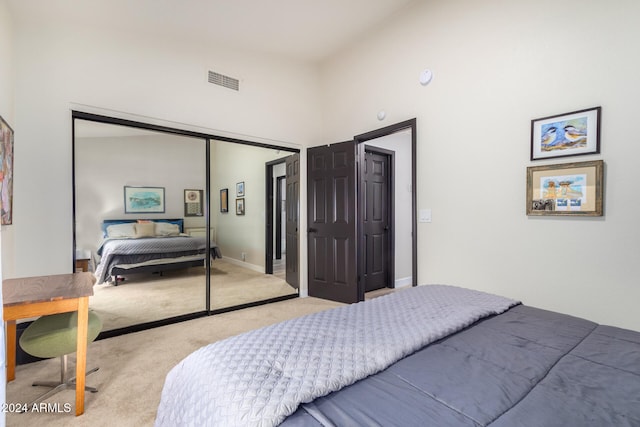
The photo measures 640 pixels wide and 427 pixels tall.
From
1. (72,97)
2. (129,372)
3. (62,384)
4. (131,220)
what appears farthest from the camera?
(131,220)

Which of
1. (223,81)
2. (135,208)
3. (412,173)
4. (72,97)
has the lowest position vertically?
(135,208)

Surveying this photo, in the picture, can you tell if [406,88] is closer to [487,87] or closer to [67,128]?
[487,87]

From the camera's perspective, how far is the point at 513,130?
229 cm

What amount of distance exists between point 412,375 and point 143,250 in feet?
10.7

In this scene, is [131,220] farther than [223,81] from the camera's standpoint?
No

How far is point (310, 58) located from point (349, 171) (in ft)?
5.46

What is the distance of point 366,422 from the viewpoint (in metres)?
0.68

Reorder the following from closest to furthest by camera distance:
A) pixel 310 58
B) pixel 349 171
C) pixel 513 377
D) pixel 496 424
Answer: pixel 496 424 < pixel 513 377 < pixel 349 171 < pixel 310 58

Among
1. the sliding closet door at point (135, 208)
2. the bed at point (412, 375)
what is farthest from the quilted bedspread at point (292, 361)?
the sliding closet door at point (135, 208)

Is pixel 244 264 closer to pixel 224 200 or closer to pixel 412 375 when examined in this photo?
pixel 224 200

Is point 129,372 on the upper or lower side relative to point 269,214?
lower

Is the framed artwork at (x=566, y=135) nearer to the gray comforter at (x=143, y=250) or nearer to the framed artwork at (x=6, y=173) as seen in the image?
the gray comforter at (x=143, y=250)

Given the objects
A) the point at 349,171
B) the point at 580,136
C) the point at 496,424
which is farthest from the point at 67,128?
the point at 580,136

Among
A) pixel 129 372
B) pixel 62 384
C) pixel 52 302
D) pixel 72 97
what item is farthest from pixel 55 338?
pixel 72 97
